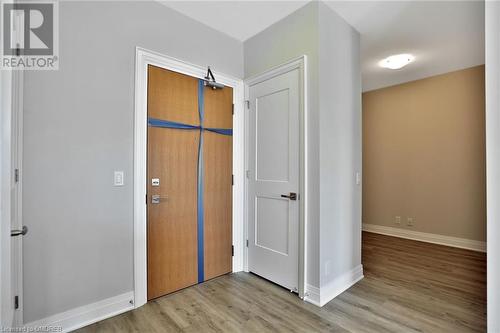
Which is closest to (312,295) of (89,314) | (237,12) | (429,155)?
(89,314)

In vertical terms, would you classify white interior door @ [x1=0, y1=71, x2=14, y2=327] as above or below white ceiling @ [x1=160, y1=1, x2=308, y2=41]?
below

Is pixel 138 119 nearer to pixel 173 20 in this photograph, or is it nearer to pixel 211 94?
pixel 211 94

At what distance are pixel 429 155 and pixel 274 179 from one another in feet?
10.2

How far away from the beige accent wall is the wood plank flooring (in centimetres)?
125

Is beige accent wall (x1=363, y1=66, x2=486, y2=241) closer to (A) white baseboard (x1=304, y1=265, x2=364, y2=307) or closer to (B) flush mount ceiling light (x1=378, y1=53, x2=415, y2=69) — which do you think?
(B) flush mount ceiling light (x1=378, y1=53, x2=415, y2=69)

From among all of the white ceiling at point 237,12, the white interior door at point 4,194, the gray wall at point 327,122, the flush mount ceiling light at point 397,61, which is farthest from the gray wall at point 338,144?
the white interior door at point 4,194

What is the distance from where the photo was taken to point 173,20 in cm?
237

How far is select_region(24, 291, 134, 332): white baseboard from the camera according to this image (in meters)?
1.74

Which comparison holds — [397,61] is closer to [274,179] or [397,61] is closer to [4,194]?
[274,179]

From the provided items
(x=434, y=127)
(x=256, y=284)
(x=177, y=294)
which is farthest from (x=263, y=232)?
(x=434, y=127)

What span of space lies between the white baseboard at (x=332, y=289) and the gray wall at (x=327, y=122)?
0.05m

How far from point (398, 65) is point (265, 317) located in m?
3.60
